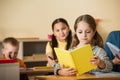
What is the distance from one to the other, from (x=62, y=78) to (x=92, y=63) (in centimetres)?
24

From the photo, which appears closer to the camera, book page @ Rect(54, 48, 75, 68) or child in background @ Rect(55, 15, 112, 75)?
book page @ Rect(54, 48, 75, 68)

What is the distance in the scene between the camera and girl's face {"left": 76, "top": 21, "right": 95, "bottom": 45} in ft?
6.32

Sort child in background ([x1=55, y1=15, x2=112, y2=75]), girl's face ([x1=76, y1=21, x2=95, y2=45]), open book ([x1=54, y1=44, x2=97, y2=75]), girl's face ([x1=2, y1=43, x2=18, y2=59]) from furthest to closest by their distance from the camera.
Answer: girl's face ([x1=2, y1=43, x2=18, y2=59]) < girl's face ([x1=76, y1=21, x2=95, y2=45]) < child in background ([x1=55, y1=15, x2=112, y2=75]) < open book ([x1=54, y1=44, x2=97, y2=75])

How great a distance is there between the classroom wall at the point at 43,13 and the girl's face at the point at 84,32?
2.86 meters

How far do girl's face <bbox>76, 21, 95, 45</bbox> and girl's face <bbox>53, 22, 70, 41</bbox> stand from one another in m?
1.10

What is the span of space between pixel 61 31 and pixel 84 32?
1.15m

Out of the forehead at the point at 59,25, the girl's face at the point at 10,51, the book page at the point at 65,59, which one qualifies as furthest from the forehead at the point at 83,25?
the forehead at the point at 59,25

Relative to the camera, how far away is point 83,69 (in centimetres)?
167

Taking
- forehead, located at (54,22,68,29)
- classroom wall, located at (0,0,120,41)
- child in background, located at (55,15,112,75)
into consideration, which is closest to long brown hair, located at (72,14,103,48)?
child in background, located at (55,15,112,75)

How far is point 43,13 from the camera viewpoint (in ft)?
15.8

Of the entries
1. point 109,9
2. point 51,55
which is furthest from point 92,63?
point 109,9

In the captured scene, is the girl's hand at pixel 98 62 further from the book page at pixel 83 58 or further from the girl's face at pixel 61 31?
the girl's face at pixel 61 31

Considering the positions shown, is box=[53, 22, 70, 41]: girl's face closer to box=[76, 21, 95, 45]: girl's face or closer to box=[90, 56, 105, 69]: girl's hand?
box=[76, 21, 95, 45]: girl's face

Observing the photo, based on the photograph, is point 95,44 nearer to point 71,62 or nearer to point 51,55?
point 71,62
